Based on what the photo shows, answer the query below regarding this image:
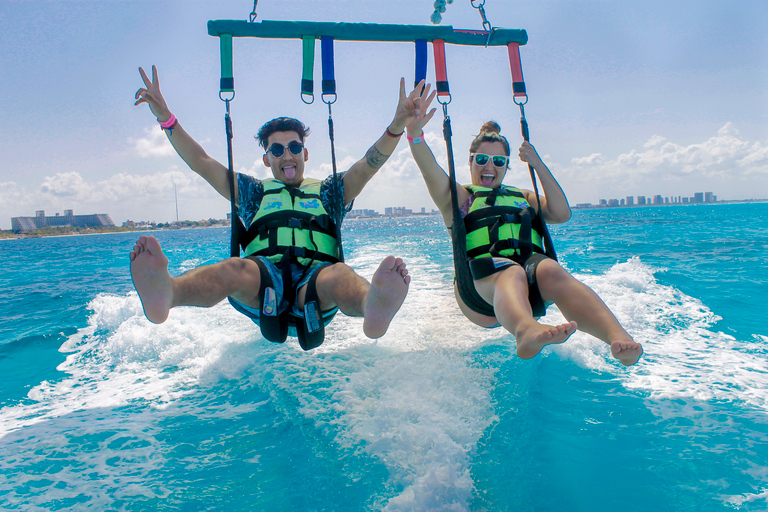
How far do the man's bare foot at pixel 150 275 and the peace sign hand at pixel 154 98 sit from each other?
3.63 feet

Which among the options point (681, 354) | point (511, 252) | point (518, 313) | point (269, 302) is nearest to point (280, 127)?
point (269, 302)

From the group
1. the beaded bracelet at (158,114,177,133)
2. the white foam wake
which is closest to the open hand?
the beaded bracelet at (158,114,177,133)

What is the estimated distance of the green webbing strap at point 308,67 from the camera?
2742mm

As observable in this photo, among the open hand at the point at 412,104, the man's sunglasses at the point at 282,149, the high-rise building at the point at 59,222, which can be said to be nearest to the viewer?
the open hand at the point at 412,104

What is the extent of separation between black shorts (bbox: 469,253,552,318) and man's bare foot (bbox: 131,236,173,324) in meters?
1.67

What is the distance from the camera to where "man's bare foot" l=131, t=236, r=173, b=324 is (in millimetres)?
1904

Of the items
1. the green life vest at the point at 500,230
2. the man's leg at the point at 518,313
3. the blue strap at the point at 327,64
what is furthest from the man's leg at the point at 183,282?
the green life vest at the point at 500,230

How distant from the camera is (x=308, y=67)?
109 inches

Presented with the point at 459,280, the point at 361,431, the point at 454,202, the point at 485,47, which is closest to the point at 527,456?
the point at 361,431

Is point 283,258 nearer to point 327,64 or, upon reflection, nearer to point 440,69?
point 327,64

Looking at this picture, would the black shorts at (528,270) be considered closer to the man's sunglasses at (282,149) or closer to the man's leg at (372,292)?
the man's leg at (372,292)

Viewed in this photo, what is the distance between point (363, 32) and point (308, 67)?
0.45 meters

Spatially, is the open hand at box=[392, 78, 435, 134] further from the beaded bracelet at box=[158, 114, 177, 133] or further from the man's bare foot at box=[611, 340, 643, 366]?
the man's bare foot at box=[611, 340, 643, 366]

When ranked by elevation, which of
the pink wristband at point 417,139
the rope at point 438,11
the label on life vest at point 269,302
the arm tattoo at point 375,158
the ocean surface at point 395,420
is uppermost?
the rope at point 438,11
